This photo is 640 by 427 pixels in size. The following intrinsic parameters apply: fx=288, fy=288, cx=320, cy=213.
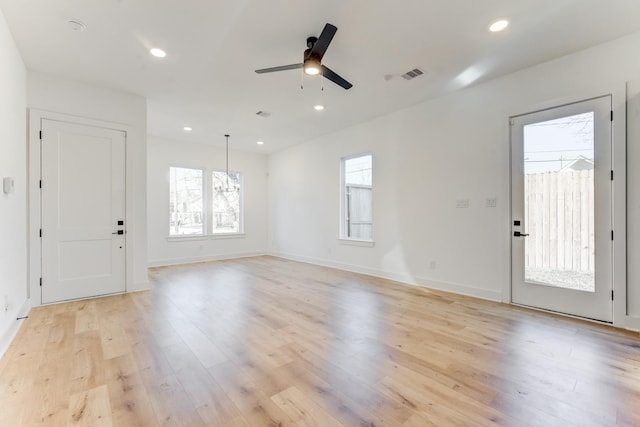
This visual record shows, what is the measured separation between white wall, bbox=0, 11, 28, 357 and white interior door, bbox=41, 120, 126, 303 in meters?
0.26

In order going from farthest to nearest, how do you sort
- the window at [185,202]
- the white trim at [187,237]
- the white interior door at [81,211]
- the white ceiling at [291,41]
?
the window at [185,202] → the white trim at [187,237] → the white interior door at [81,211] → the white ceiling at [291,41]

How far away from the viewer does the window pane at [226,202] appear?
748 cm

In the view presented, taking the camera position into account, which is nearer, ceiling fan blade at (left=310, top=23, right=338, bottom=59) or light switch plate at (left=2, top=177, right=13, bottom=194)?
ceiling fan blade at (left=310, top=23, right=338, bottom=59)

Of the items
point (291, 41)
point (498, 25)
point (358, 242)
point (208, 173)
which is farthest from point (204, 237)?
point (498, 25)

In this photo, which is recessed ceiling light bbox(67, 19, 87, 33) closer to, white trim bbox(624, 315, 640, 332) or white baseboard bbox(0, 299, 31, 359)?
white baseboard bbox(0, 299, 31, 359)

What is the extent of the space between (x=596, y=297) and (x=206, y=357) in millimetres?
3922

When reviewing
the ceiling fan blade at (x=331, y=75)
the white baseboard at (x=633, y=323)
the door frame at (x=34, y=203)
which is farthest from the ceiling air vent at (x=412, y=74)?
the door frame at (x=34, y=203)

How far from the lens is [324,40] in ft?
8.20

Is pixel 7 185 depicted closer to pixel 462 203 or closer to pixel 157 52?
pixel 157 52

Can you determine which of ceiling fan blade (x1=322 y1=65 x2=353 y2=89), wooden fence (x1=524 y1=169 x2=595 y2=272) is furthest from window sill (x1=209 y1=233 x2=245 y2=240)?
wooden fence (x1=524 y1=169 x2=595 y2=272)

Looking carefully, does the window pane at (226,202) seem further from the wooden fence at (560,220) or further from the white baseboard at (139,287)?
the wooden fence at (560,220)

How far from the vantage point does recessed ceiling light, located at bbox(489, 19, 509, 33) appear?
266cm

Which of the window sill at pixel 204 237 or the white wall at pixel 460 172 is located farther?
the window sill at pixel 204 237

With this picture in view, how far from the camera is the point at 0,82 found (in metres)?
2.54
